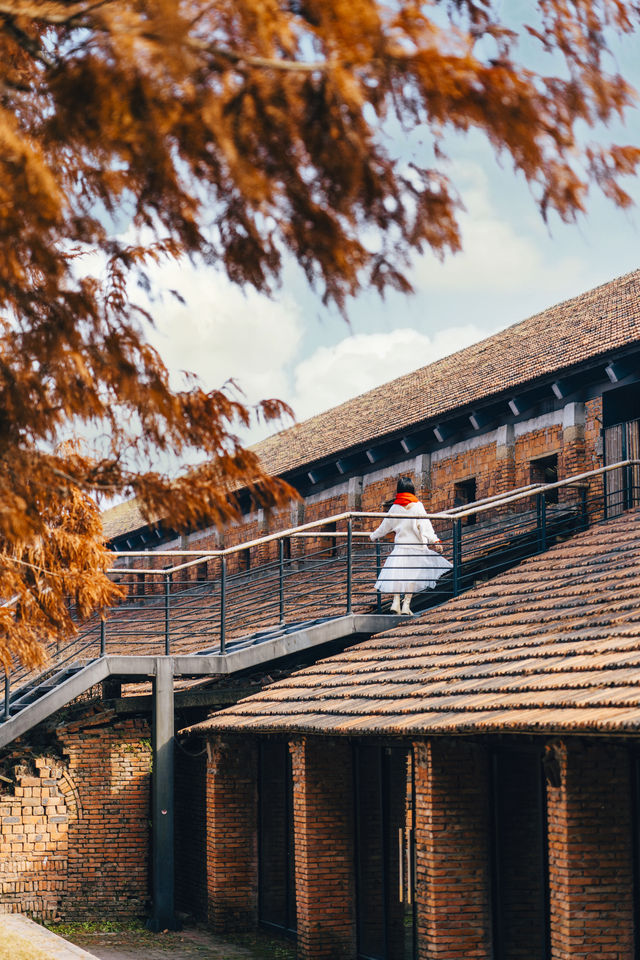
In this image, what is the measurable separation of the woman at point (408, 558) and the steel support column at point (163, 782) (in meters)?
3.10

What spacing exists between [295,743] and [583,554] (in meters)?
4.21

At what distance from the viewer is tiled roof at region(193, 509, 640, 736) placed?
401 inches

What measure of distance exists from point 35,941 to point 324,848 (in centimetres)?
327

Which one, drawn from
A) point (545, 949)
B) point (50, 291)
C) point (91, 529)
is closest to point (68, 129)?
point (50, 291)

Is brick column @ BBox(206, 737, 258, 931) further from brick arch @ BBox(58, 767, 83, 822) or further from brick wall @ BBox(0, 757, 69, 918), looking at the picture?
brick wall @ BBox(0, 757, 69, 918)

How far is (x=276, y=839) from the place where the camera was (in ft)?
54.2

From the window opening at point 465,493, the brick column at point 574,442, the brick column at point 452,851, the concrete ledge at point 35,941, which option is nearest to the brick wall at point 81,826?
the concrete ledge at point 35,941

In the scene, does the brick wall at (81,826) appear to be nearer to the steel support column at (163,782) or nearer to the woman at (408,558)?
the steel support column at (163,782)

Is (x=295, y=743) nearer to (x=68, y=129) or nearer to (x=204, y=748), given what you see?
(x=204, y=748)

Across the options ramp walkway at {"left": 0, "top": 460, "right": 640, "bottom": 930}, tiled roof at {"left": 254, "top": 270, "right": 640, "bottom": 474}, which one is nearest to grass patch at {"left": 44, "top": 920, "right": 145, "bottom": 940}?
ramp walkway at {"left": 0, "top": 460, "right": 640, "bottom": 930}

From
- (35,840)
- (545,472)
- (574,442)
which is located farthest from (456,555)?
(35,840)

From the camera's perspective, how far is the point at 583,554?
15641mm

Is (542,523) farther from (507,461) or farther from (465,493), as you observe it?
(465,493)

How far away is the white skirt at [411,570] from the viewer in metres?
16.6
